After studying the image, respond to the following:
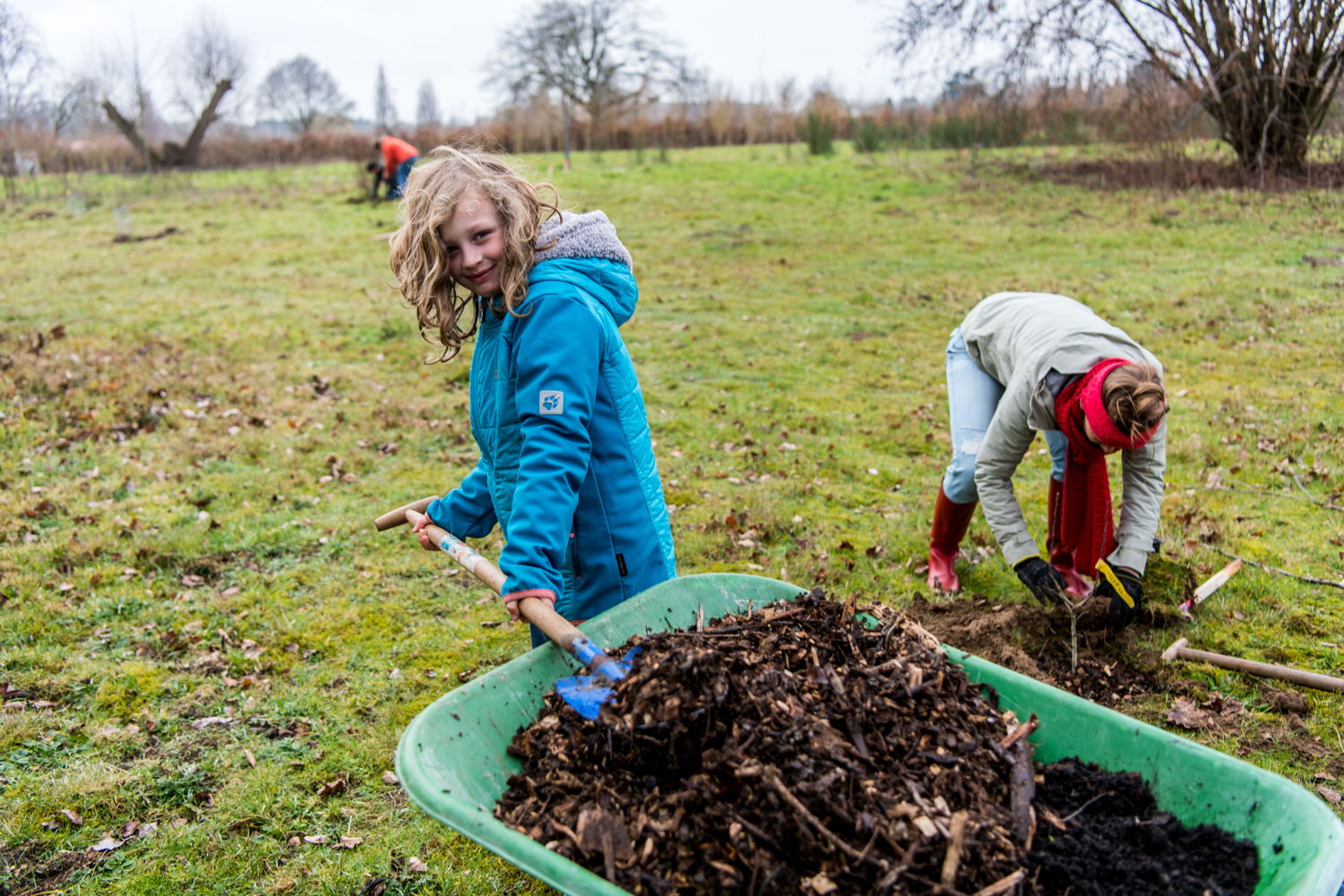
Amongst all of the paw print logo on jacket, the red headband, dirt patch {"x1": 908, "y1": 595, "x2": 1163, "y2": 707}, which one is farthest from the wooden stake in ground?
the paw print logo on jacket

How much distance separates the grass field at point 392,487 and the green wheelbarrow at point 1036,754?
106 centimetres

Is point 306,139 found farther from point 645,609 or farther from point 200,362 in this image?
point 645,609

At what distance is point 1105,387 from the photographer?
10.3ft

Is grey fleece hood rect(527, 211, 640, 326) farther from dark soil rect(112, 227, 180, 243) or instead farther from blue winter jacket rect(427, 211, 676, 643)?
dark soil rect(112, 227, 180, 243)

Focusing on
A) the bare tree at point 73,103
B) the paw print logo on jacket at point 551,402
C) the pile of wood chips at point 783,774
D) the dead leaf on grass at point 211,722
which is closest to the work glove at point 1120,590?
the pile of wood chips at point 783,774

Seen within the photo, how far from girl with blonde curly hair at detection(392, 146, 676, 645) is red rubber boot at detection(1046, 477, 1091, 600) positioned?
7.82 ft

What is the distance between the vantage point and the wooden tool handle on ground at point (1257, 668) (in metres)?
3.35

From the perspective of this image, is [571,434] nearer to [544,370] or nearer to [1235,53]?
[544,370]

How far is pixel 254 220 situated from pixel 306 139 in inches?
527

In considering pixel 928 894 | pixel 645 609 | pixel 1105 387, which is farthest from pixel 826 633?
pixel 1105 387

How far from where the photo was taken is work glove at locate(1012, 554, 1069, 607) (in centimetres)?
352

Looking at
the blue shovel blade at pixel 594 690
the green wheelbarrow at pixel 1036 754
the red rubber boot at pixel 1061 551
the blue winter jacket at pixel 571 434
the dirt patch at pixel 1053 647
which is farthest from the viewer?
the red rubber boot at pixel 1061 551

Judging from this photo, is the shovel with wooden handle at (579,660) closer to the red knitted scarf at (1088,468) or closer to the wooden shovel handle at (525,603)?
the wooden shovel handle at (525,603)

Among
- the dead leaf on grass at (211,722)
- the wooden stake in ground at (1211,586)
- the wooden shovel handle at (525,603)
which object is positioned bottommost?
the dead leaf on grass at (211,722)
